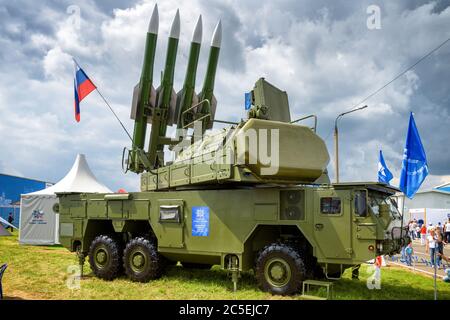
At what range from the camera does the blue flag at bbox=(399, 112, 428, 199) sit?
934 cm

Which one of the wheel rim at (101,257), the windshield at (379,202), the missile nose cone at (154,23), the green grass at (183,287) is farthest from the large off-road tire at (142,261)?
the missile nose cone at (154,23)

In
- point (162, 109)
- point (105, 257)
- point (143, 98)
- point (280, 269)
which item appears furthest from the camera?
point (162, 109)

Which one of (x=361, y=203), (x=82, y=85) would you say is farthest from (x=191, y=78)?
(x=361, y=203)

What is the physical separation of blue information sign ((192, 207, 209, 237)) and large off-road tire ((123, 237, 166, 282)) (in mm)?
1236

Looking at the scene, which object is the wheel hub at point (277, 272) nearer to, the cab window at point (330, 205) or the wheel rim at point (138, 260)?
the cab window at point (330, 205)

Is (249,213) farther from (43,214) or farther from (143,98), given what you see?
(43,214)

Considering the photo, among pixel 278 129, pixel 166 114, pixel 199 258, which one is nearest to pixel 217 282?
pixel 199 258

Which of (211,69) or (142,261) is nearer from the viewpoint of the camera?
(142,261)

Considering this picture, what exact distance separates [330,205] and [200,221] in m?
2.81

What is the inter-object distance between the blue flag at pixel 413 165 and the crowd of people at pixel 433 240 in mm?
1287

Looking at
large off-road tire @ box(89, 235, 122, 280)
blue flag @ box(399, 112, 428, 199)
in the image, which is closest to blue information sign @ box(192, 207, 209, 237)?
large off-road tire @ box(89, 235, 122, 280)

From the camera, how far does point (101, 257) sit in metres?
10.6

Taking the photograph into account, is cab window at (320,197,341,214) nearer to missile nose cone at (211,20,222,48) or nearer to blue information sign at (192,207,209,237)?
blue information sign at (192,207,209,237)
